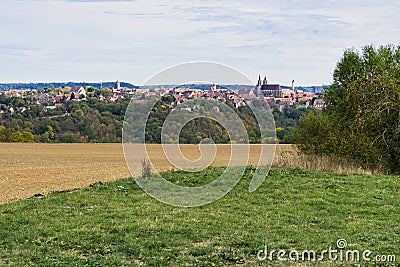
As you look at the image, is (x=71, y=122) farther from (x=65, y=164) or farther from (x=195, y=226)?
(x=195, y=226)

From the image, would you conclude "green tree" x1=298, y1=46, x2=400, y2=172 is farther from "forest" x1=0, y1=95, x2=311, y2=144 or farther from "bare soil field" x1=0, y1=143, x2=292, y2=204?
"forest" x1=0, y1=95, x2=311, y2=144

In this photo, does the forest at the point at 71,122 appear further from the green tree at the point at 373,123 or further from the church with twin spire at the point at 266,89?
the green tree at the point at 373,123

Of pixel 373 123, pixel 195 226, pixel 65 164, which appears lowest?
pixel 65 164

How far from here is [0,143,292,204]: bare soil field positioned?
20.3 metres

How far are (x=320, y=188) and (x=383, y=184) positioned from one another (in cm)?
239

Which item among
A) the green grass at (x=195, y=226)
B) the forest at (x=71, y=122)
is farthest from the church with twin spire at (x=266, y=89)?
the green grass at (x=195, y=226)

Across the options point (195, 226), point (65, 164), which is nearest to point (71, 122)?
point (65, 164)

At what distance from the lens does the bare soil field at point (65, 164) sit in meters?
20.3

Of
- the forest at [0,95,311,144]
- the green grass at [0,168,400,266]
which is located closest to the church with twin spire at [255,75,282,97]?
the forest at [0,95,311,144]

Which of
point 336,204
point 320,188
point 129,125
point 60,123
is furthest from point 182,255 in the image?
point 60,123

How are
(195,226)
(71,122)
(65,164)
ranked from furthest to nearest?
Result: (71,122)
(65,164)
(195,226)

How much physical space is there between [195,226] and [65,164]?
30.0 meters

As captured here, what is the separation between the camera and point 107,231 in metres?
9.99

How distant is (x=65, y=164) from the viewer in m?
38.8
